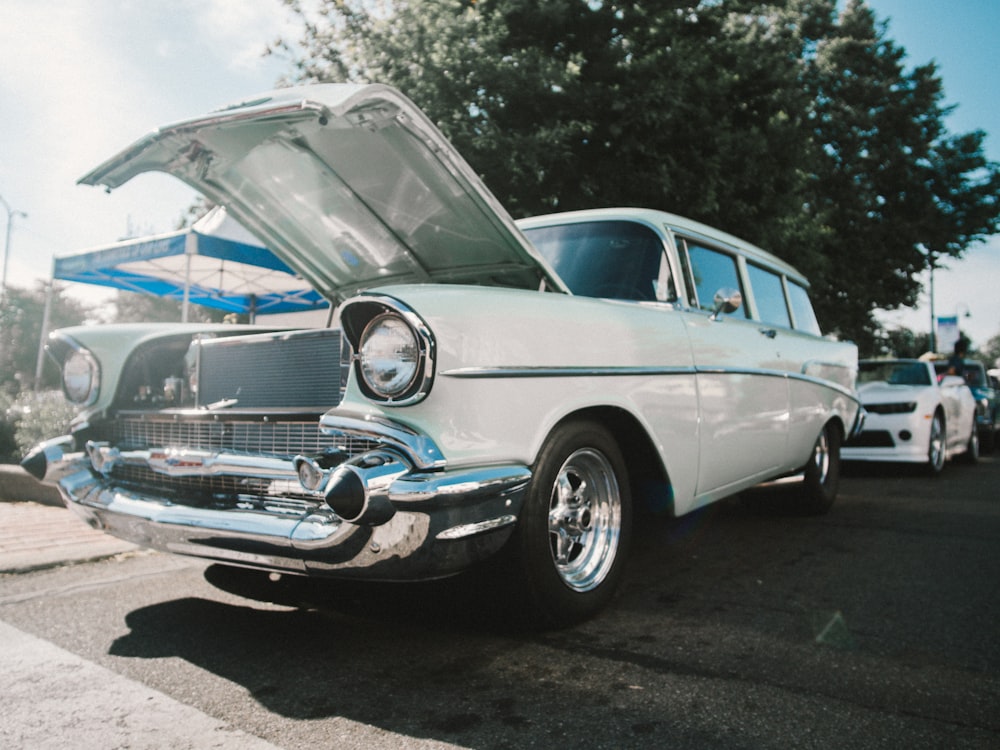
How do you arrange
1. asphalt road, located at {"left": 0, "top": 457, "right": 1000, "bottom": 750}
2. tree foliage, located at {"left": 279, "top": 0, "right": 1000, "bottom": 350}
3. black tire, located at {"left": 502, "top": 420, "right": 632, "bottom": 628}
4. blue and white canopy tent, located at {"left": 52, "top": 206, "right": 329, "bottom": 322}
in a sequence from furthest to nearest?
tree foliage, located at {"left": 279, "top": 0, "right": 1000, "bottom": 350}
blue and white canopy tent, located at {"left": 52, "top": 206, "right": 329, "bottom": 322}
black tire, located at {"left": 502, "top": 420, "right": 632, "bottom": 628}
asphalt road, located at {"left": 0, "top": 457, "right": 1000, "bottom": 750}

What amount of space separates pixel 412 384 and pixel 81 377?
1830 millimetres

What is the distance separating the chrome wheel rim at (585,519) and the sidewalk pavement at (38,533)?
7.95ft

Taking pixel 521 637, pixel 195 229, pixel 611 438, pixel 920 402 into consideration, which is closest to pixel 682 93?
pixel 920 402

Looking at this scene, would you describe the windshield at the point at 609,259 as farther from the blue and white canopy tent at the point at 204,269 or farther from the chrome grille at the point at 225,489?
the blue and white canopy tent at the point at 204,269

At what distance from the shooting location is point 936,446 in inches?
305

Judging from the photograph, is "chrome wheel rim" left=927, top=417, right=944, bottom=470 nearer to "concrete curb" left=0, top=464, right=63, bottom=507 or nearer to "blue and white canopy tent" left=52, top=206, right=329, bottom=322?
"blue and white canopy tent" left=52, top=206, right=329, bottom=322

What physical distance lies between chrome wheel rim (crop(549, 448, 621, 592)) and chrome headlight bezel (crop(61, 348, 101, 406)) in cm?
193

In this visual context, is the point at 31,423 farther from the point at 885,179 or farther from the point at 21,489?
the point at 885,179

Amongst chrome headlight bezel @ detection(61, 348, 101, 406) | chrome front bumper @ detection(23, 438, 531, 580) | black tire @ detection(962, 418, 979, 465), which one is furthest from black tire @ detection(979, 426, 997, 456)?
chrome headlight bezel @ detection(61, 348, 101, 406)

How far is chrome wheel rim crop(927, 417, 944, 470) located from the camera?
7635mm

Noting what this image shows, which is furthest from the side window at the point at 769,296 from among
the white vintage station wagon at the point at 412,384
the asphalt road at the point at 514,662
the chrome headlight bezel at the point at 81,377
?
the chrome headlight bezel at the point at 81,377

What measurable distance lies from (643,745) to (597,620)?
916 millimetres

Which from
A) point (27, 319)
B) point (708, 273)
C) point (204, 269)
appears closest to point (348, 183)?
point (708, 273)

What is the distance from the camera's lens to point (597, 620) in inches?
103
